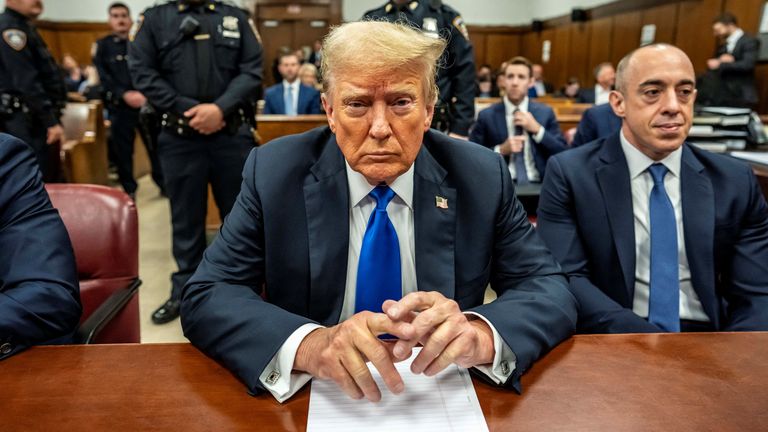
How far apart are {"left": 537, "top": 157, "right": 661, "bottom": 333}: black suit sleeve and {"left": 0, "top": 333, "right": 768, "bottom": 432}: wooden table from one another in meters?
0.44

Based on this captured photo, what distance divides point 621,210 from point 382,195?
0.81 metres

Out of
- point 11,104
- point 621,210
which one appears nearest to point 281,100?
point 11,104

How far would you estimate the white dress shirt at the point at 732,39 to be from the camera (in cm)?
645

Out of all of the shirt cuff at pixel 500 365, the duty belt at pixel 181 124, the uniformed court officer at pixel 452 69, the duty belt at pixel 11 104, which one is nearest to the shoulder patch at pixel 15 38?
the duty belt at pixel 11 104

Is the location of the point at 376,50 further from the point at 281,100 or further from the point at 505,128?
the point at 281,100

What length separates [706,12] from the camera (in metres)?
7.73

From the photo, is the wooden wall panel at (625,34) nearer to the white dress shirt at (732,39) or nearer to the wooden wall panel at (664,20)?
the wooden wall panel at (664,20)

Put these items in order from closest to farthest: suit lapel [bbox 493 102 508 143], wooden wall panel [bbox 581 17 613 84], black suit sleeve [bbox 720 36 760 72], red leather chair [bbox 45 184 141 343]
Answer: red leather chair [bbox 45 184 141 343]
suit lapel [bbox 493 102 508 143]
black suit sleeve [bbox 720 36 760 72]
wooden wall panel [bbox 581 17 613 84]

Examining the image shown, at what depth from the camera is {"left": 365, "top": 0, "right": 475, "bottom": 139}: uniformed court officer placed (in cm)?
326

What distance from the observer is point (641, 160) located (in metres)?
1.67

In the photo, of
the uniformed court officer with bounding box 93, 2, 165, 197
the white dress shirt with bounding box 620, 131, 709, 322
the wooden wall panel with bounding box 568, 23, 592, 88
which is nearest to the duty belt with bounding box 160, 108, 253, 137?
the white dress shirt with bounding box 620, 131, 709, 322

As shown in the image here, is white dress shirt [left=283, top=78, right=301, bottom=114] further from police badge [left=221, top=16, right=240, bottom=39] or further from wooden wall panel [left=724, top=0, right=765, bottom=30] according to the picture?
wooden wall panel [left=724, top=0, right=765, bottom=30]

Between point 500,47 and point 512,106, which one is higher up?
point 500,47

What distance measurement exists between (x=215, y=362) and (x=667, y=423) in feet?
2.43
